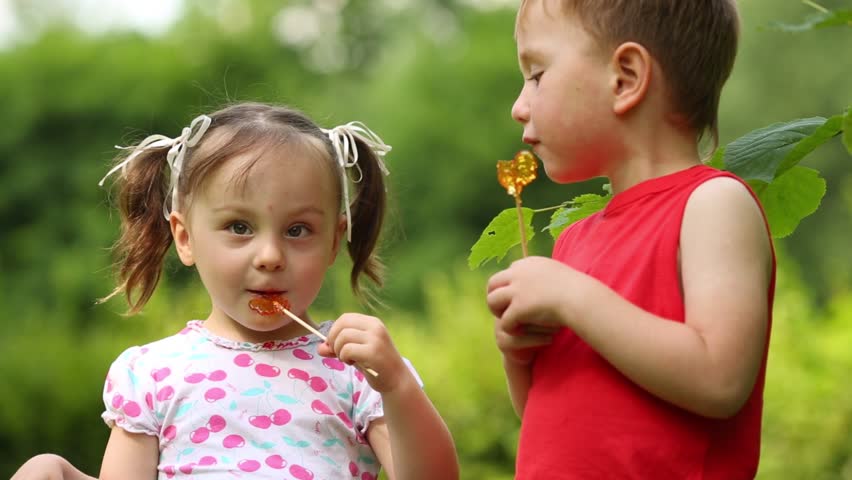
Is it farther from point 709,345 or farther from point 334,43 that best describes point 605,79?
point 334,43

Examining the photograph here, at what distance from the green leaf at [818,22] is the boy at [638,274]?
0.67 ft

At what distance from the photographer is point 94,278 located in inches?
484

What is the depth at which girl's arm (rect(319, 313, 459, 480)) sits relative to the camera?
212 cm

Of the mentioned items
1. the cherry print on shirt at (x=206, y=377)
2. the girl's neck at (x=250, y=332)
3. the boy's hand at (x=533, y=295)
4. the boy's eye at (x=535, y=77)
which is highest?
the boy's eye at (x=535, y=77)

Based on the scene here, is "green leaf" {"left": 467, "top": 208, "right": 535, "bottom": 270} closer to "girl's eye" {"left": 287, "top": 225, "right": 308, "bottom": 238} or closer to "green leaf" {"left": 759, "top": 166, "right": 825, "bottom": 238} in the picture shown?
"girl's eye" {"left": 287, "top": 225, "right": 308, "bottom": 238}

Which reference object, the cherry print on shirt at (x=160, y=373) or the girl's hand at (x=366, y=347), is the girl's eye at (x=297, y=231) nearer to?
the girl's hand at (x=366, y=347)

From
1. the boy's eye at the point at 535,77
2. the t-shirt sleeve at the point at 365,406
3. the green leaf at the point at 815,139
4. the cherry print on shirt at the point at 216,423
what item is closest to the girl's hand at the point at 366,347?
the t-shirt sleeve at the point at 365,406

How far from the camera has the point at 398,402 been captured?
7.21 ft

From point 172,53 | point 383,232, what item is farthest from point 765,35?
point 383,232

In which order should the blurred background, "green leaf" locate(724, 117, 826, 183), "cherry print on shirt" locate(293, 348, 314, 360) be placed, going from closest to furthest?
"green leaf" locate(724, 117, 826, 183) < "cherry print on shirt" locate(293, 348, 314, 360) < the blurred background

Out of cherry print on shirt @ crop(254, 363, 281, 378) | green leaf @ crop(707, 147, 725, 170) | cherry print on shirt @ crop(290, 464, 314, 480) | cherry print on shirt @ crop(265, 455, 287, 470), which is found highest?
green leaf @ crop(707, 147, 725, 170)

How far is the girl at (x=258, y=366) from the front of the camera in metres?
2.27

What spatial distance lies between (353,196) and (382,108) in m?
14.7

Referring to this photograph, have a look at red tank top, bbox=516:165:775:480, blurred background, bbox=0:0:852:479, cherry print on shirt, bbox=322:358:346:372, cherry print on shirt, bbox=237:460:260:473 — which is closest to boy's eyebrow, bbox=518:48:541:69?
red tank top, bbox=516:165:775:480
